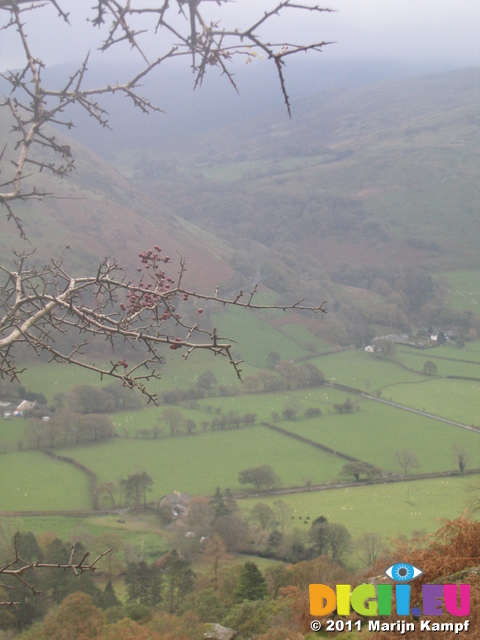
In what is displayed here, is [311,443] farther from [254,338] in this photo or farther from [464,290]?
[464,290]

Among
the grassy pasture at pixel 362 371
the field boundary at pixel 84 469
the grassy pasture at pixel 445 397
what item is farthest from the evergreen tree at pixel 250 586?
the grassy pasture at pixel 362 371

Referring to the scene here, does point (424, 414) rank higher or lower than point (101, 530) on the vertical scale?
higher

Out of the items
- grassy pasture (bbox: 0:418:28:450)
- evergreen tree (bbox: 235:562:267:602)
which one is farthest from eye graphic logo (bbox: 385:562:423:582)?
grassy pasture (bbox: 0:418:28:450)

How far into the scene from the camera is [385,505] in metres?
31.5

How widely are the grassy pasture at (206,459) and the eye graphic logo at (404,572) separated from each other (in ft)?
93.0

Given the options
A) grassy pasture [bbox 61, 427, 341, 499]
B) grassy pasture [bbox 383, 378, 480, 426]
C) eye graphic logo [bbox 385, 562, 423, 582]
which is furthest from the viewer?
grassy pasture [bbox 383, 378, 480, 426]

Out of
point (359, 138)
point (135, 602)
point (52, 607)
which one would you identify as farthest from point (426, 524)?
point (359, 138)

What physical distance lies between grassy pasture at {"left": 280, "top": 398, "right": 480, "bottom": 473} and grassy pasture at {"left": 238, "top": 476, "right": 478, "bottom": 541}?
3.18 meters

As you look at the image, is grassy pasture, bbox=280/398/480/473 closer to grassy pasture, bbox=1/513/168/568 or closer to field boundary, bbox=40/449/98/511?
field boundary, bbox=40/449/98/511

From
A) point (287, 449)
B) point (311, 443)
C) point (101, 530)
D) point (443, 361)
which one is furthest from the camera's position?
point (443, 361)

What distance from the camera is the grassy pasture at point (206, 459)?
3553 cm

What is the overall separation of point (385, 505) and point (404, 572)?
1057 inches

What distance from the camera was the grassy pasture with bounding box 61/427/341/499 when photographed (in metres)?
35.5

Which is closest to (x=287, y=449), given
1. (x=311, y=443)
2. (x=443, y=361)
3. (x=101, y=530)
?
(x=311, y=443)
